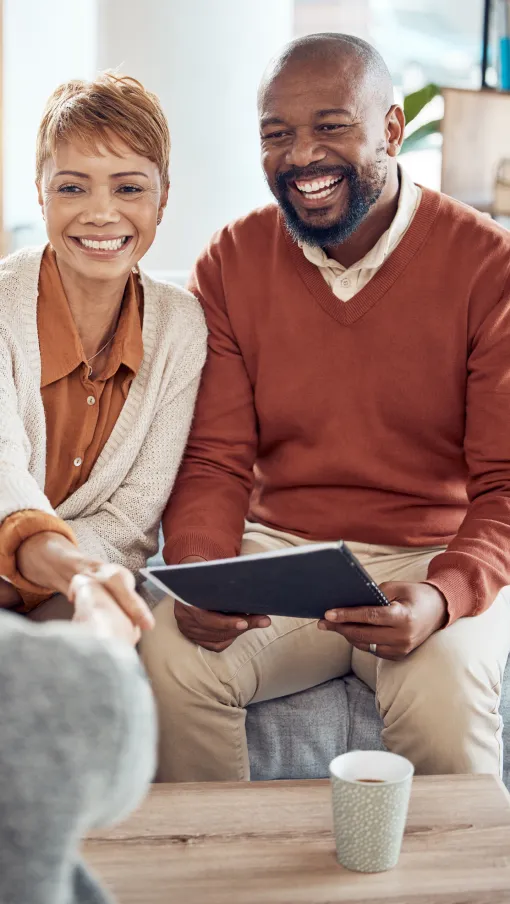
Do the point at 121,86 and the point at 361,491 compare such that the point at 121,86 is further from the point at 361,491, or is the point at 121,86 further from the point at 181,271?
the point at 181,271

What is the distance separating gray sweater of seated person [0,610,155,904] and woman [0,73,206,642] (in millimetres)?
951

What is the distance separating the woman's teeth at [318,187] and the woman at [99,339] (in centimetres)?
24

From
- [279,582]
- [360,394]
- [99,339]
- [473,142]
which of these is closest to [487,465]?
[360,394]

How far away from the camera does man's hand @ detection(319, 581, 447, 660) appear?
1.51 metres

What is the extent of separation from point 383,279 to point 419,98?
1488mm

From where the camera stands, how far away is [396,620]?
5.01ft

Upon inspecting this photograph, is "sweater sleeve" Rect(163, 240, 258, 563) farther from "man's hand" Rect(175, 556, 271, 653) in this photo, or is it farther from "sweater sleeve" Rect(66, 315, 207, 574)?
"man's hand" Rect(175, 556, 271, 653)

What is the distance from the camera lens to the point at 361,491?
1.91m

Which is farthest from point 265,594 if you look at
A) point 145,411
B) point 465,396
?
point 465,396

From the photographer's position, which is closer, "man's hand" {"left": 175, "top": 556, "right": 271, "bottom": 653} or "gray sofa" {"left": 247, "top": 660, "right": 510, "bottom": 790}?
"man's hand" {"left": 175, "top": 556, "right": 271, "bottom": 653}

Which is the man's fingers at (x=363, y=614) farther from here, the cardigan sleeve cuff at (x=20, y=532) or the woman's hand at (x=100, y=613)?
the woman's hand at (x=100, y=613)

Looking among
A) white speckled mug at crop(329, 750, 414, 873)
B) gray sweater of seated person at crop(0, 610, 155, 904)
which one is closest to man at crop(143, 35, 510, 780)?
white speckled mug at crop(329, 750, 414, 873)

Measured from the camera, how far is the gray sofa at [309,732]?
1731 mm

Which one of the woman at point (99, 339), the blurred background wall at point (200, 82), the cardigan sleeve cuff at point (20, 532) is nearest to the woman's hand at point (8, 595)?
the woman at point (99, 339)
